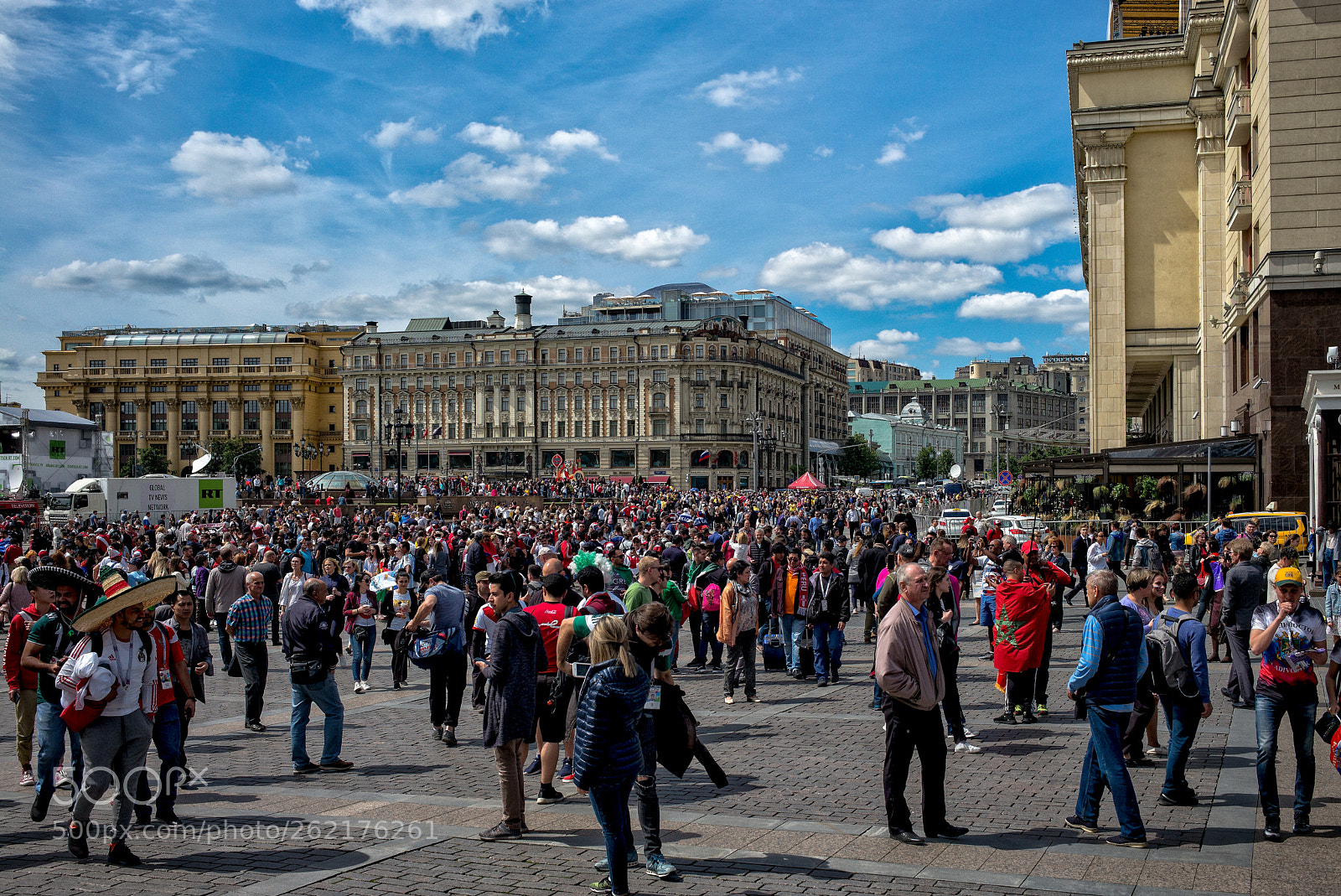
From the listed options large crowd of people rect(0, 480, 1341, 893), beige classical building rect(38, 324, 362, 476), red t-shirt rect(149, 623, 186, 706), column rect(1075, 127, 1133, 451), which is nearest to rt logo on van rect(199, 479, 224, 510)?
large crowd of people rect(0, 480, 1341, 893)

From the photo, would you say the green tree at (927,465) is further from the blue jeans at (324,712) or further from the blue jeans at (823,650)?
the blue jeans at (324,712)

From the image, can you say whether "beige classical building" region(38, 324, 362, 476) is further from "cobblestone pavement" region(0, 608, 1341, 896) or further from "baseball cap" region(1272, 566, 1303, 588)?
"baseball cap" region(1272, 566, 1303, 588)

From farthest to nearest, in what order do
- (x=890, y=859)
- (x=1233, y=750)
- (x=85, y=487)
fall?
(x=85, y=487) < (x=1233, y=750) < (x=890, y=859)

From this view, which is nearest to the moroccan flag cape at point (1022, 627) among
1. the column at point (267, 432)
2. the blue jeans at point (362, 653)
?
the blue jeans at point (362, 653)

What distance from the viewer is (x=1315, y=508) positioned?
78.1 feet

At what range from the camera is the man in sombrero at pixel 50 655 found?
7.18 metres

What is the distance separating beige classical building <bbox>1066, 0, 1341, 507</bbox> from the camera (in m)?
25.5

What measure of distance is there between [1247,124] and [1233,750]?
1037 inches

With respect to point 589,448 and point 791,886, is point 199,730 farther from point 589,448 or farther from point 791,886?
point 589,448

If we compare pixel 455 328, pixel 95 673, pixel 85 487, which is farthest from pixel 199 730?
pixel 455 328

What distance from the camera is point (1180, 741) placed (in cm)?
726

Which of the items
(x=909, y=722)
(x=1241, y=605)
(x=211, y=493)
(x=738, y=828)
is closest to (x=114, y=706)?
(x=738, y=828)

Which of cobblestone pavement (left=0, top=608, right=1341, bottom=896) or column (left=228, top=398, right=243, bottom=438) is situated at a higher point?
column (left=228, top=398, right=243, bottom=438)

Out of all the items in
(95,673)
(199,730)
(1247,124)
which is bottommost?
(199,730)
